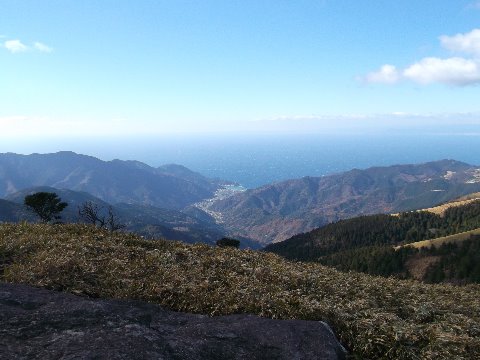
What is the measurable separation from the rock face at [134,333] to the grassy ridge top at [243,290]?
133cm

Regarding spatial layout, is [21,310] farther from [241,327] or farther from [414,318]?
[414,318]

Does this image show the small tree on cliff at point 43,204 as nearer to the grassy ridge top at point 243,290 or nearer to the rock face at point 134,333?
the grassy ridge top at point 243,290

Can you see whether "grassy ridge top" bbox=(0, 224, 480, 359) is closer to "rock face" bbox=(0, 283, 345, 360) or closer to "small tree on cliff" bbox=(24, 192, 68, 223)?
"rock face" bbox=(0, 283, 345, 360)

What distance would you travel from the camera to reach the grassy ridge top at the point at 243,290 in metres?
9.55

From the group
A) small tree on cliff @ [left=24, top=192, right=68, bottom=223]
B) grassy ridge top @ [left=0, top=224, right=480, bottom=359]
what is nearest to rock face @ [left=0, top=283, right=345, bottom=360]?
grassy ridge top @ [left=0, top=224, right=480, bottom=359]

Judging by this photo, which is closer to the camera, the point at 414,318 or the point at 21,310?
the point at 21,310

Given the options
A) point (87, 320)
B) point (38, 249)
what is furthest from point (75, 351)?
point (38, 249)

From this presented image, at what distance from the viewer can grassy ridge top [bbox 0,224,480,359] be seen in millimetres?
9555

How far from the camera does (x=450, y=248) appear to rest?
14288 cm

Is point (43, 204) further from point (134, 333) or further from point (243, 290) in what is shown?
point (134, 333)

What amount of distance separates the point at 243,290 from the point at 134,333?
17.0 feet

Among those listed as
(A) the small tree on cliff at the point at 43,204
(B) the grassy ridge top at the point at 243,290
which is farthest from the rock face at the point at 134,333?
(A) the small tree on cliff at the point at 43,204

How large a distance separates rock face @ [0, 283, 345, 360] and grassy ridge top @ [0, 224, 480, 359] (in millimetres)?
1334

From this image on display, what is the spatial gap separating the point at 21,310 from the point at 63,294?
5.19ft
